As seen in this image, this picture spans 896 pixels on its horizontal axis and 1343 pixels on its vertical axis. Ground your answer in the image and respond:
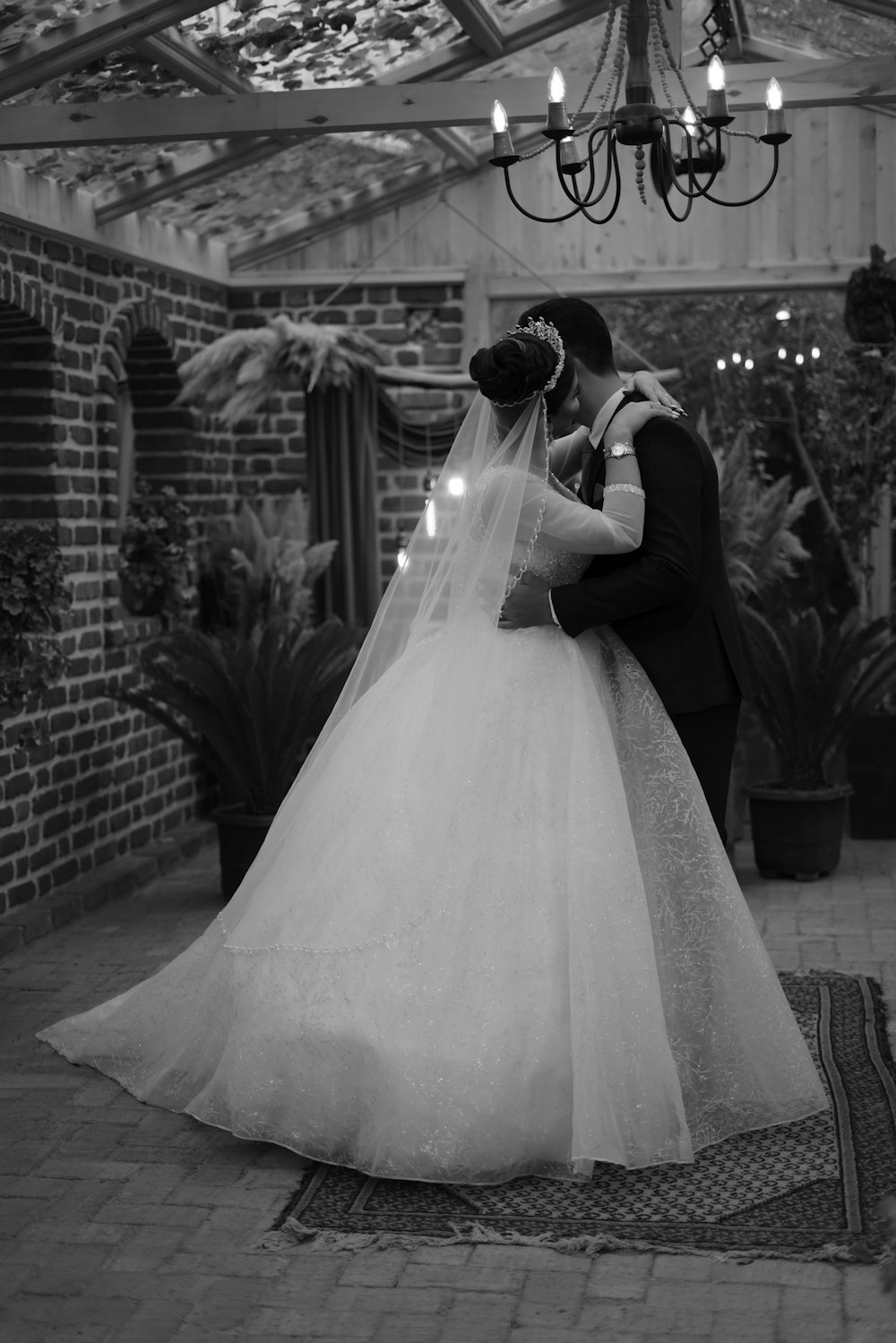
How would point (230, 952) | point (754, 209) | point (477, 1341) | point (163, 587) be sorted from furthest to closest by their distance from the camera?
point (754, 209) → point (163, 587) → point (230, 952) → point (477, 1341)

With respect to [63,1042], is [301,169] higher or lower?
higher

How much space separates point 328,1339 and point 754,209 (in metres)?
6.09

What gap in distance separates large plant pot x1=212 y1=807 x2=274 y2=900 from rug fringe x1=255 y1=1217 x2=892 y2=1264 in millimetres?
2914

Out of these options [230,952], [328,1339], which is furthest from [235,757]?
[328,1339]

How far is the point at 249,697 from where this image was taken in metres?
5.98

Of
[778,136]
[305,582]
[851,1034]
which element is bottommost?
[851,1034]

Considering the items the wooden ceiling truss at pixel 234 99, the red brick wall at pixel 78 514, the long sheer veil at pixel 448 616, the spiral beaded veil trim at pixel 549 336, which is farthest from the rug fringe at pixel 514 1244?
the wooden ceiling truss at pixel 234 99

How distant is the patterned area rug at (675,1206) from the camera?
3076mm

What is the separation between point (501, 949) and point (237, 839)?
9.45ft

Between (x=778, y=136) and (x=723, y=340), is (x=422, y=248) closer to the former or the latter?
(x=723, y=340)

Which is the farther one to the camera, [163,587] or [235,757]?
[163,587]

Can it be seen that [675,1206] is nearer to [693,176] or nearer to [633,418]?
[633,418]

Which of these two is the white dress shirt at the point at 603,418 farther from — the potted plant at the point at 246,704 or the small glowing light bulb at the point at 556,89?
the potted plant at the point at 246,704

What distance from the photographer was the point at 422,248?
7.75 metres
